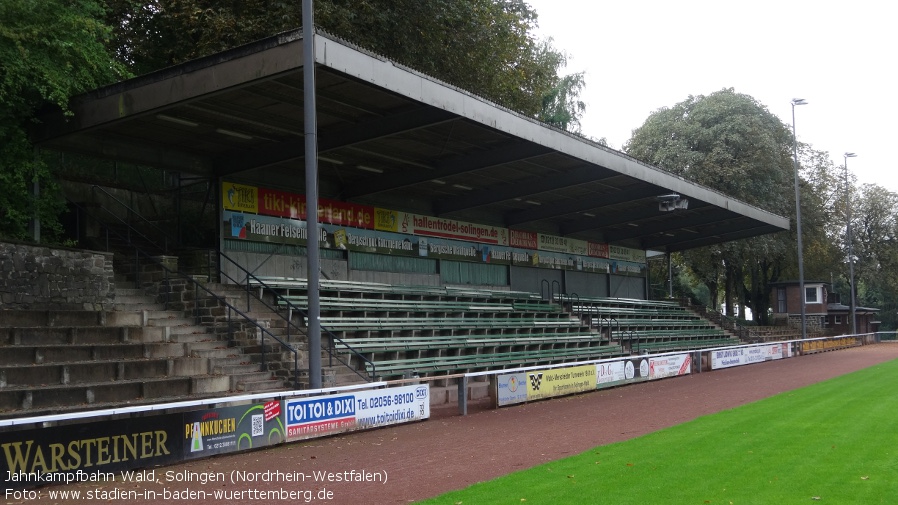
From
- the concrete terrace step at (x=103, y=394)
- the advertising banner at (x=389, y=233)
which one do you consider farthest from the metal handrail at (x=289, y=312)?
the concrete terrace step at (x=103, y=394)

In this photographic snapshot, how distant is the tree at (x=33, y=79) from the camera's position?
630 inches

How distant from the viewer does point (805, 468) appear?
10406 millimetres

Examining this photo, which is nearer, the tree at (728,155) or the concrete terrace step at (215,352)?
the concrete terrace step at (215,352)

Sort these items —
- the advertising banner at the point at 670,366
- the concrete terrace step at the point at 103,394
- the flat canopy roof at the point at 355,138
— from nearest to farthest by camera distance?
the concrete terrace step at the point at 103,394 < the flat canopy roof at the point at 355,138 < the advertising banner at the point at 670,366

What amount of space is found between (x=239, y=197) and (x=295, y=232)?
82.2 inches

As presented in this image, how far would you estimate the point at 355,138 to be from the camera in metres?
19.4

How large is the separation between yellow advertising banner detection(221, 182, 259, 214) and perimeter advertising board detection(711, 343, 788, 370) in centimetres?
1841

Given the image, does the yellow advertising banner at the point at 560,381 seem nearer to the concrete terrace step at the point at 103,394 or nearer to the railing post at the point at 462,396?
the railing post at the point at 462,396

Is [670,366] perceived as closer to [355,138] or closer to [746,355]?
[746,355]

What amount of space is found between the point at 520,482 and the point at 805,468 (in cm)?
351

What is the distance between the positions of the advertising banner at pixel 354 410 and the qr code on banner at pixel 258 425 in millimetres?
571

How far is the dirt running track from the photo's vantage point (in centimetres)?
1031

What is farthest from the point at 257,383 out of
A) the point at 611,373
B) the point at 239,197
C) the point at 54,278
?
the point at 611,373

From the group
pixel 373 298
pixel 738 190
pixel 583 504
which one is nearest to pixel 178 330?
pixel 373 298
